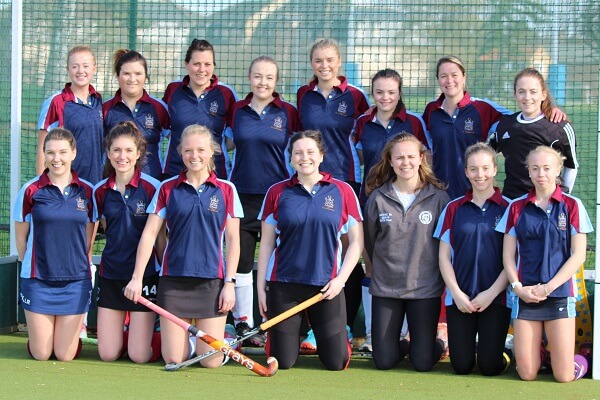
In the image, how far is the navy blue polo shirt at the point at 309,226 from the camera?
5051 mm

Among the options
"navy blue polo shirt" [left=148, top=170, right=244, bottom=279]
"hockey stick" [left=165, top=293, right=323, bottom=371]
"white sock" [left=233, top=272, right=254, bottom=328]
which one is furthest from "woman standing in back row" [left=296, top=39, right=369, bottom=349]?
"navy blue polo shirt" [left=148, top=170, right=244, bottom=279]

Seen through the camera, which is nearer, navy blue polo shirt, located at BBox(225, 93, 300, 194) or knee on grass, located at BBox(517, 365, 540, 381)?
knee on grass, located at BBox(517, 365, 540, 381)

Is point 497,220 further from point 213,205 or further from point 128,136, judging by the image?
point 128,136

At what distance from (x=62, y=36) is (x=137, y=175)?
168 centimetres

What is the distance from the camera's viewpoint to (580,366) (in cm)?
485

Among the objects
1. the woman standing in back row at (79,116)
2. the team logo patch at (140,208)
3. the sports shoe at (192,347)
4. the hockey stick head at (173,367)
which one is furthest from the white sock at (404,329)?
the woman standing in back row at (79,116)

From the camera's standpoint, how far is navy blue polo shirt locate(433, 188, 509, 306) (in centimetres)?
498

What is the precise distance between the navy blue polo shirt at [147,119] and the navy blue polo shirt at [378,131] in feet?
3.47

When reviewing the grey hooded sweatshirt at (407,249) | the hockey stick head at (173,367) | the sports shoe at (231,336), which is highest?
the grey hooded sweatshirt at (407,249)

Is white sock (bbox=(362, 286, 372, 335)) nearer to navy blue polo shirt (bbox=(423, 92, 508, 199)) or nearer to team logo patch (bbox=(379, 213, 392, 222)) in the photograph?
team logo patch (bbox=(379, 213, 392, 222))

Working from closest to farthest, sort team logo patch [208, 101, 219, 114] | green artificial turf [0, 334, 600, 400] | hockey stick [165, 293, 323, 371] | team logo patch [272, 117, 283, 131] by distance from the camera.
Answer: green artificial turf [0, 334, 600, 400] < hockey stick [165, 293, 323, 371] < team logo patch [272, 117, 283, 131] < team logo patch [208, 101, 219, 114]

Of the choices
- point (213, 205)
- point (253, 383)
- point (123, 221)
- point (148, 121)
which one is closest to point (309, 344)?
point (253, 383)

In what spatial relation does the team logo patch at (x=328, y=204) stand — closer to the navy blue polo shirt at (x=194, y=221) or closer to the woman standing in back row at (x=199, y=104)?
the navy blue polo shirt at (x=194, y=221)

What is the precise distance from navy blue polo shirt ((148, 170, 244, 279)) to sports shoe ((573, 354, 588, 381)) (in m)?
1.72
